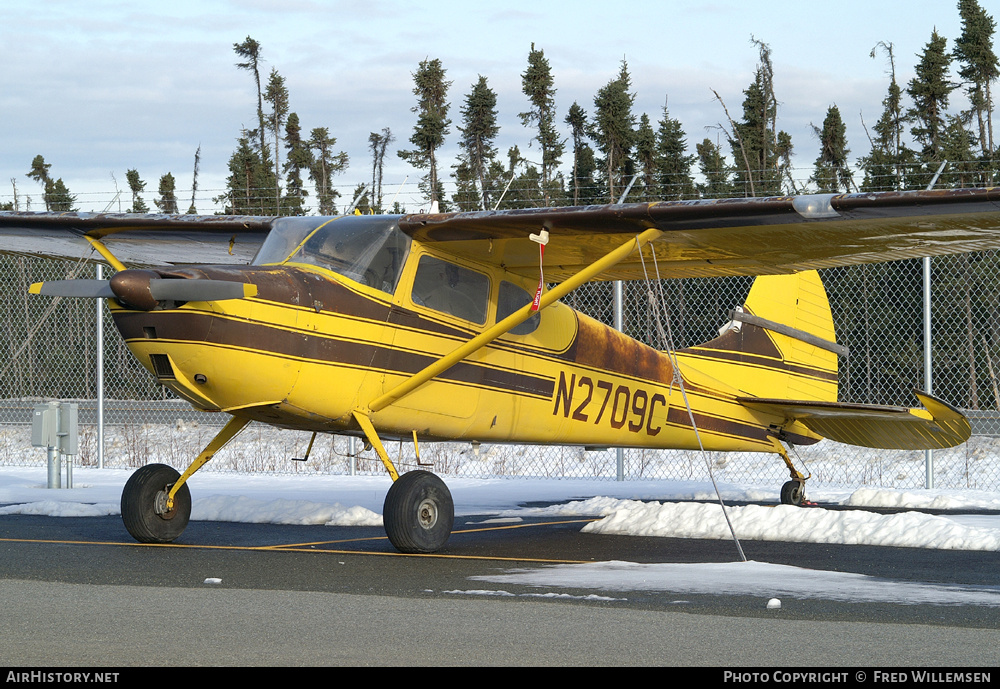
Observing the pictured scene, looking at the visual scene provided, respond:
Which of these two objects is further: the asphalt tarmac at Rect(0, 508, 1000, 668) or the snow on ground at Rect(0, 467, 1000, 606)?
the snow on ground at Rect(0, 467, 1000, 606)

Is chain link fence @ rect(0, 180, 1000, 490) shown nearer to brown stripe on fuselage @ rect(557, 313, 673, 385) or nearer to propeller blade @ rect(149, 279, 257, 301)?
brown stripe on fuselage @ rect(557, 313, 673, 385)

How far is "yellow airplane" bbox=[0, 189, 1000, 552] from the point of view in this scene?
7.28 meters

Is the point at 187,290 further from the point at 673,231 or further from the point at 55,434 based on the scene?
the point at 55,434

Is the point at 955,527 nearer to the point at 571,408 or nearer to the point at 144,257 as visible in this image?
the point at 571,408

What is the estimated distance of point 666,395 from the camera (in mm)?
10992

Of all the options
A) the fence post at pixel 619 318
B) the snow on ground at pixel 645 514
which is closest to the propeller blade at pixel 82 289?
the snow on ground at pixel 645 514

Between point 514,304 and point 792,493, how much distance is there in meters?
4.01

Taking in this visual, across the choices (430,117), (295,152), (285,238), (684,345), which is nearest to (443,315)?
(285,238)

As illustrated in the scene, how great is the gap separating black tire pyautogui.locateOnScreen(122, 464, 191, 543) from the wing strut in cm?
182

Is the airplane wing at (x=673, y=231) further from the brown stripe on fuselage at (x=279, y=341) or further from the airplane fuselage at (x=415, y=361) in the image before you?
the brown stripe on fuselage at (x=279, y=341)

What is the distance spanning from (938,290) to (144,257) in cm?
1720

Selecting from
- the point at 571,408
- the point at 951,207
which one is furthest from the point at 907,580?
the point at 571,408

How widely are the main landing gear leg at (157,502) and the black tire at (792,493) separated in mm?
5889

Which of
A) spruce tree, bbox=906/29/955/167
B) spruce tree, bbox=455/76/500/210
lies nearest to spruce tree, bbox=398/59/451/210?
spruce tree, bbox=455/76/500/210
